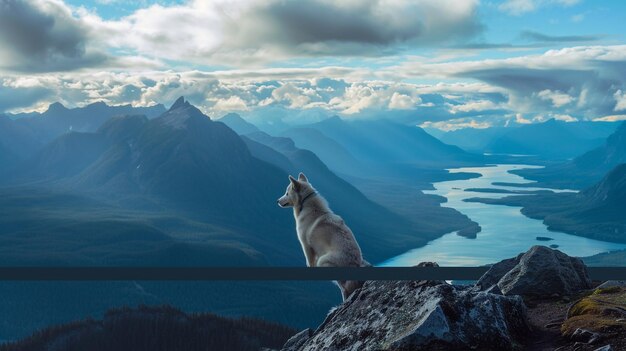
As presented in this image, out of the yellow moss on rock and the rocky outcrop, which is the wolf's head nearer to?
the rocky outcrop

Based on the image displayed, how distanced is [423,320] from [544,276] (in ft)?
11.1

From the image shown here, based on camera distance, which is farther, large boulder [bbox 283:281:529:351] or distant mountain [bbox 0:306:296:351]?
distant mountain [bbox 0:306:296:351]

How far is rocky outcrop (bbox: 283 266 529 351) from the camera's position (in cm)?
512

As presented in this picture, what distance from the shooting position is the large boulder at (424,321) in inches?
202

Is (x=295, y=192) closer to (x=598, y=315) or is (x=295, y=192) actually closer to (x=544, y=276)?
(x=544, y=276)

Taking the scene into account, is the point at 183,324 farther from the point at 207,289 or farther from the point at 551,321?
the point at 207,289

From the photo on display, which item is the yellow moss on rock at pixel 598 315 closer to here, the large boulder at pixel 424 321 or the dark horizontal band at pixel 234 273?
the large boulder at pixel 424 321

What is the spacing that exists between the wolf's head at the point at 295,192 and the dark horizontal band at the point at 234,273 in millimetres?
4436

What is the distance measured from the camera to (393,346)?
5.16 metres

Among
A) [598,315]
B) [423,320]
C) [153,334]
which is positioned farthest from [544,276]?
[153,334]

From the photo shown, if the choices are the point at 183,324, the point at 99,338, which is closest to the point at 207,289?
the point at 183,324

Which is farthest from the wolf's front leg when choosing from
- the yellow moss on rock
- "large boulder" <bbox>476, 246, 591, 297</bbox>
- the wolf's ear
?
the yellow moss on rock

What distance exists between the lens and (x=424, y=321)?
5.16 m

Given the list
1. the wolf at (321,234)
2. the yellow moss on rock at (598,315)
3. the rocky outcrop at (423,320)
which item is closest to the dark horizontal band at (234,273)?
the rocky outcrop at (423,320)
